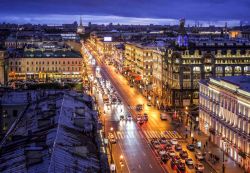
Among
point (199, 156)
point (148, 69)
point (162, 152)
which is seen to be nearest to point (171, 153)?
point (162, 152)

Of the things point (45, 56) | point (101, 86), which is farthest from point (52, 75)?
point (101, 86)

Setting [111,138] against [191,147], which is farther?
[111,138]

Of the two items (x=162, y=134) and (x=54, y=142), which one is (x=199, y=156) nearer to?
(x=162, y=134)

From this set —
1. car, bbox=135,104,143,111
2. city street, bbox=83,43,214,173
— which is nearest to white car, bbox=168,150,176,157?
city street, bbox=83,43,214,173

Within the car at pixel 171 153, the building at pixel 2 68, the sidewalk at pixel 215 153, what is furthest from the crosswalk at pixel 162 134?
the building at pixel 2 68

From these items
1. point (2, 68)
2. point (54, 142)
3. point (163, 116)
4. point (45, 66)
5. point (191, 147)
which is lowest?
point (191, 147)

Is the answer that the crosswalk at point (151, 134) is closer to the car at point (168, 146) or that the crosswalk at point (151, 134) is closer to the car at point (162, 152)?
the car at point (168, 146)
